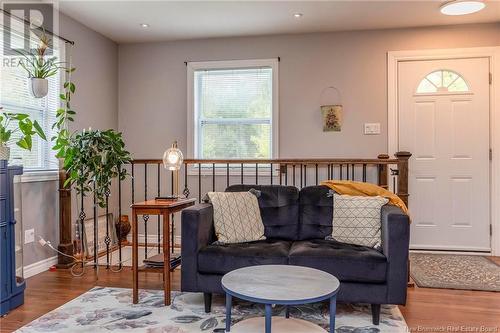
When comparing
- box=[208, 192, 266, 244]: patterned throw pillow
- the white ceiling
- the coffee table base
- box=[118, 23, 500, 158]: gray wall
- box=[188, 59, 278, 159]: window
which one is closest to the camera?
the coffee table base

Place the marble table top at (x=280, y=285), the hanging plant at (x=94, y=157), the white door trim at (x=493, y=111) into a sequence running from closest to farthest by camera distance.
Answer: the marble table top at (x=280, y=285) < the hanging plant at (x=94, y=157) < the white door trim at (x=493, y=111)

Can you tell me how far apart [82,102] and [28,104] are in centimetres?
72

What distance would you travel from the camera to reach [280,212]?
10.1 ft

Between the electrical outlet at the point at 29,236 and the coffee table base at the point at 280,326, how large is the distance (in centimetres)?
232

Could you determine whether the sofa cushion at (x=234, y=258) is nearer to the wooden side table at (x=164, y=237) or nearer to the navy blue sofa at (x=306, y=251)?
the navy blue sofa at (x=306, y=251)

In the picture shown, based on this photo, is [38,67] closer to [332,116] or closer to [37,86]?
[37,86]

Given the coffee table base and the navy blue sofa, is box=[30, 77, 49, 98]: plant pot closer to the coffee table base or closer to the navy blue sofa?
the navy blue sofa

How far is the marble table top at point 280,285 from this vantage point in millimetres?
1769

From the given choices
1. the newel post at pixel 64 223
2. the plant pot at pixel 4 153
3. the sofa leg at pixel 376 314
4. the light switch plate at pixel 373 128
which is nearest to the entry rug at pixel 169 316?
the sofa leg at pixel 376 314

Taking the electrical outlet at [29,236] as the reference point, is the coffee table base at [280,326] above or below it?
below

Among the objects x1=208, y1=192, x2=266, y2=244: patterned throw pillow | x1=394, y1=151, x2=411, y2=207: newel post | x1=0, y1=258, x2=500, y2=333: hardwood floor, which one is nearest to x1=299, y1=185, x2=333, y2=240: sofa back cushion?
x1=208, y1=192, x2=266, y2=244: patterned throw pillow

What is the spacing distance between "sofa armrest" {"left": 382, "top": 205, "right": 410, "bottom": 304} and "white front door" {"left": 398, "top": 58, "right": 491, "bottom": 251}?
2.12m

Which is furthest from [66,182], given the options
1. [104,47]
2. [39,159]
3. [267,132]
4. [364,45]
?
[364,45]

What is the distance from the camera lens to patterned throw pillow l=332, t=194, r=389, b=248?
8.89 feet
